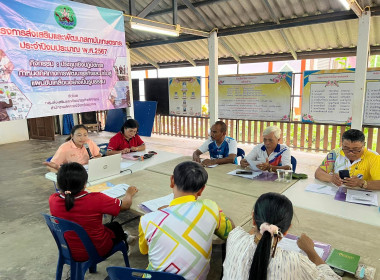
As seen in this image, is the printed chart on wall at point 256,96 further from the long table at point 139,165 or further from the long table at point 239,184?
the long table at point 239,184

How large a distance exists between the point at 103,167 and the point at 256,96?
16.2ft

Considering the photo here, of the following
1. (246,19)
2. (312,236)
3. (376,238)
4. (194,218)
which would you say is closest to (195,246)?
(194,218)

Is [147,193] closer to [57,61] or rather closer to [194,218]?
[194,218]

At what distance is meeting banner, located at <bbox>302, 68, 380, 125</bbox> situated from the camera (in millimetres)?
5387

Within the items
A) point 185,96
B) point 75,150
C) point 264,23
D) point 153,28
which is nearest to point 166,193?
point 75,150

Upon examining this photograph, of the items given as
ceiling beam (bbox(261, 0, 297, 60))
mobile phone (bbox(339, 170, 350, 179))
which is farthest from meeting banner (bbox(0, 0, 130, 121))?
mobile phone (bbox(339, 170, 350, 179))

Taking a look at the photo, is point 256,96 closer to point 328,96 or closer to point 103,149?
point 328,96

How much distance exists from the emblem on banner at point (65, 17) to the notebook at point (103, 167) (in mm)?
1774

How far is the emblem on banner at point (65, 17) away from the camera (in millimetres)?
3344

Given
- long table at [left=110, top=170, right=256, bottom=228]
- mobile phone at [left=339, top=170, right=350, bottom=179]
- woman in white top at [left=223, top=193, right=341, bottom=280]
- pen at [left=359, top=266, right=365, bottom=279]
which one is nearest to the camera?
woman in white top at [left=223, top=193, right=341, bottom=280]

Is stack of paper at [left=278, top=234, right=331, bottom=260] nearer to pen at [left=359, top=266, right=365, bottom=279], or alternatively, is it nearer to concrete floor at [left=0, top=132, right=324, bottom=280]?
pen at [left=359, top=266, right=365, bottom=279]

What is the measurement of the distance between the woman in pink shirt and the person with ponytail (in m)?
1.38

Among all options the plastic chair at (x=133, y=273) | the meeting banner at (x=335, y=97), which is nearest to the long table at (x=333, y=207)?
the plastic chair at (x=133, y=273)

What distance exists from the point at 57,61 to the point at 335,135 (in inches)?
233
